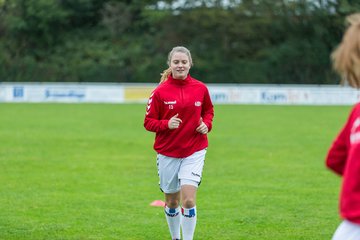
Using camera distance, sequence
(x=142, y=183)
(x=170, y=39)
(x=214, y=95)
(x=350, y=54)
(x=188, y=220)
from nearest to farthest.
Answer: (x=350, y=54) < (x=188, y=220) < (x=142, y=183) < (x=214, y=95) < (x=170, y=39)

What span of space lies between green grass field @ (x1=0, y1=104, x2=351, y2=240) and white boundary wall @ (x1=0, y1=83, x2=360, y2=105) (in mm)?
14240

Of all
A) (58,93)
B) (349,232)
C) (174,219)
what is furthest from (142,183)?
(58,93)

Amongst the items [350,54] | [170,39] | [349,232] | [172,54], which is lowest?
[170,39]

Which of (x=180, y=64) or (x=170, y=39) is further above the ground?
(x=180, y=64)

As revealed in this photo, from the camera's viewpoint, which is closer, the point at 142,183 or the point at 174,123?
the point at 174,123

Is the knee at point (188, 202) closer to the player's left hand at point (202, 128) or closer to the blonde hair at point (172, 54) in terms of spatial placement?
the player's left hand at point (202, 128)

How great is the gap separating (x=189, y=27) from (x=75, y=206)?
152 feet

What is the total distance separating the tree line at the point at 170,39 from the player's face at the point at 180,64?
45977 mm

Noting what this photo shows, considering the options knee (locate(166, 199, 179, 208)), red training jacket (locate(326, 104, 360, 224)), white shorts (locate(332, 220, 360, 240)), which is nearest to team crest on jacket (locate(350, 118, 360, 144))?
red training jacket (locate(326, 104, 360, 224))

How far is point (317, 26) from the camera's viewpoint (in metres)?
55.3

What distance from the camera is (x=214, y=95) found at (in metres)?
41.1

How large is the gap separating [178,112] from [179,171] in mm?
623

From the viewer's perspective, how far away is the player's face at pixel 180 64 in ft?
25.1

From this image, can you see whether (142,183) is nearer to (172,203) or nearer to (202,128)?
(172,203)
